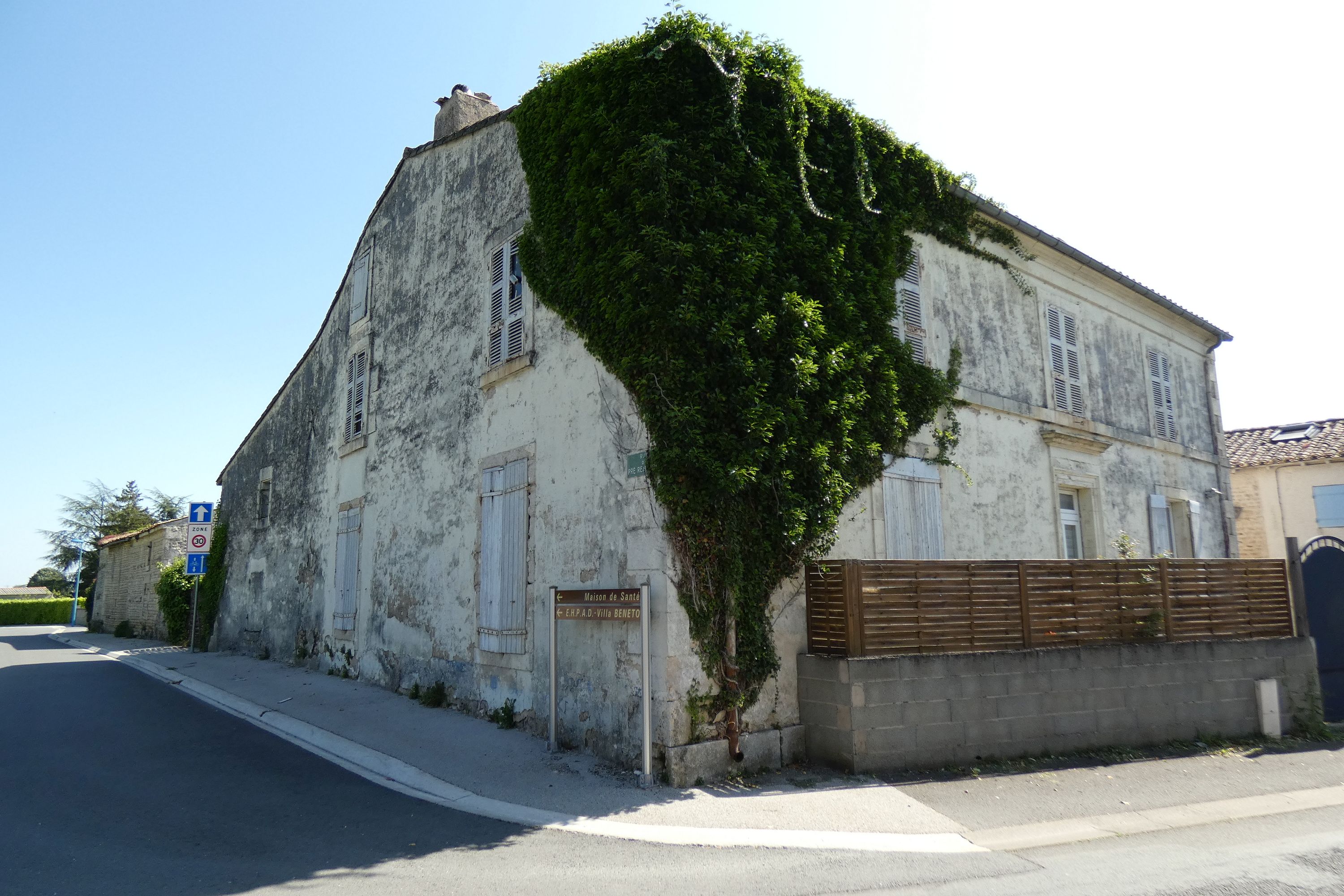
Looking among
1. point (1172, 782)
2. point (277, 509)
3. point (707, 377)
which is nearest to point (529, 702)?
point (707, 377)

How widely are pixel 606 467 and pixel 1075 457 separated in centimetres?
805

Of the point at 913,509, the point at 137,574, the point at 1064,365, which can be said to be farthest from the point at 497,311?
the point at 137,574

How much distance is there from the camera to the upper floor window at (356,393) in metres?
12.8

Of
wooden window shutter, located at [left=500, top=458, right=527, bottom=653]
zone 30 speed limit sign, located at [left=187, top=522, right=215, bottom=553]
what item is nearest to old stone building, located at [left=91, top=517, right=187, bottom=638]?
zone 30 speed limit sign, located at [left=187, top=522, right=215, bottom=553]

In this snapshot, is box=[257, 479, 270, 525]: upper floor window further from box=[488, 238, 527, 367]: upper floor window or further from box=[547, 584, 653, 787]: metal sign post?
box=[547, 584, 653, 787]: metal sign post

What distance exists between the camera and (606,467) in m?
7.37

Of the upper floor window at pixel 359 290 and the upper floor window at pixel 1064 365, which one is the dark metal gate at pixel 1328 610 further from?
the upper floor window at pixel 359 290

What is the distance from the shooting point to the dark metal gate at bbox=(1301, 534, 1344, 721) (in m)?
10.3

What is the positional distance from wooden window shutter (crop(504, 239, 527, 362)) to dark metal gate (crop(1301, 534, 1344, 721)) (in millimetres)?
10059

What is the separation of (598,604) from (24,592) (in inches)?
3215

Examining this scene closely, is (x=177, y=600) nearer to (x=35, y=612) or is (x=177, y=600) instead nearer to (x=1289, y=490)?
(x=35, y=612)

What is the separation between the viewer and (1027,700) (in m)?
7.48

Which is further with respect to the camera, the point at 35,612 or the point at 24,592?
the point at 24,592

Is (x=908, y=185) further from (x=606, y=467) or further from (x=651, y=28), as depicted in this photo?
(x=606, y=467)
